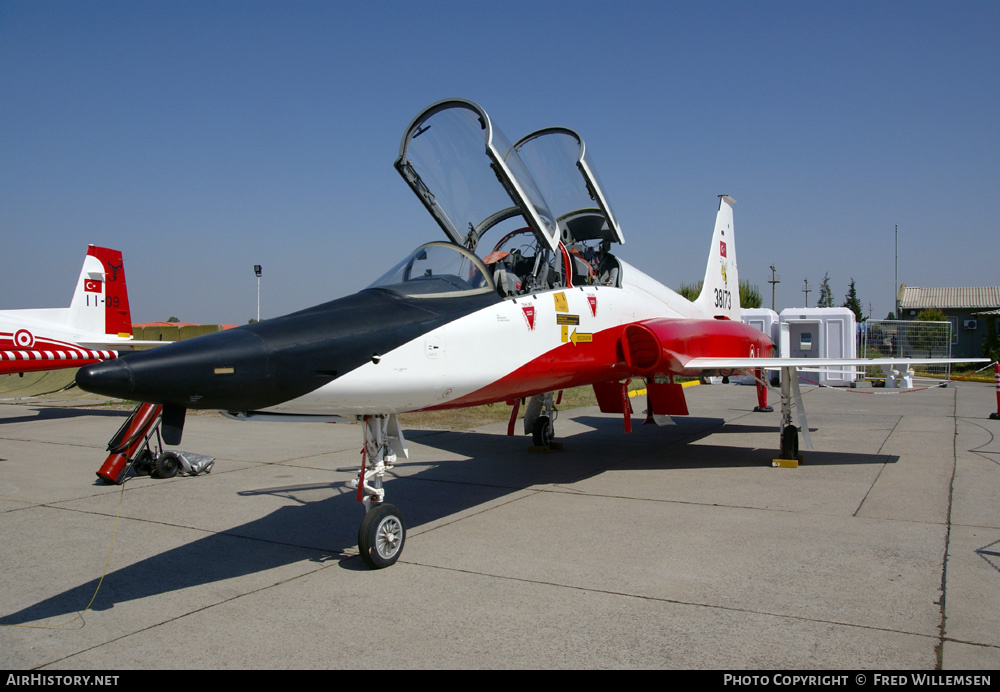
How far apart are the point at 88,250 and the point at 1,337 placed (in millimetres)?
3586

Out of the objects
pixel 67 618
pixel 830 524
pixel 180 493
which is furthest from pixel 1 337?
pixel 830 524

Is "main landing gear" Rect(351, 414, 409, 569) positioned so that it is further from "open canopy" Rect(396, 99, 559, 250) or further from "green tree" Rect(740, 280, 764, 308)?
"green tree" Rect(740, 280, 764, 308)

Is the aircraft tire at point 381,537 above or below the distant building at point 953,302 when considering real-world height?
below

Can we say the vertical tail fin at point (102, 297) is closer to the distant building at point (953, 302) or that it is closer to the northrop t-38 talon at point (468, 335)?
the northrop t-38 talon at point (468, 335)

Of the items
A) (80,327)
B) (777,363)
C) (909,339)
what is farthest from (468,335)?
(909,339)

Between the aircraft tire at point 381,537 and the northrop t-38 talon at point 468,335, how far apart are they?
0.01 meters

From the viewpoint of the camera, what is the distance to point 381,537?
4988 millimetres

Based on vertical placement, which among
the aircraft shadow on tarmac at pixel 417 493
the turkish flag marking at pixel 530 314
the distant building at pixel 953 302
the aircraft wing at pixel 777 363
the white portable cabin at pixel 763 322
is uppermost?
the distant building at pixel 953 302

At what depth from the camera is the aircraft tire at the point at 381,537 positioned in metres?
4.86

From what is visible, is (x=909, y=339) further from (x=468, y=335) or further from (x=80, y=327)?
(x=80, y=327)

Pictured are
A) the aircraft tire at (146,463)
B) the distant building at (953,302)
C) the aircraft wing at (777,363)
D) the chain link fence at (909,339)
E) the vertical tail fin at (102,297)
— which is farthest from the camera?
the distant building at (953,302)

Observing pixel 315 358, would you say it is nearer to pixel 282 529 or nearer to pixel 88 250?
pixel 282 529

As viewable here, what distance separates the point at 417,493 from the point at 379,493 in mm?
2508

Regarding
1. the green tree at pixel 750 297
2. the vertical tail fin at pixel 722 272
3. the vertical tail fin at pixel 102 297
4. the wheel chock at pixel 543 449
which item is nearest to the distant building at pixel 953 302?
the green tree at pixel 750 297
